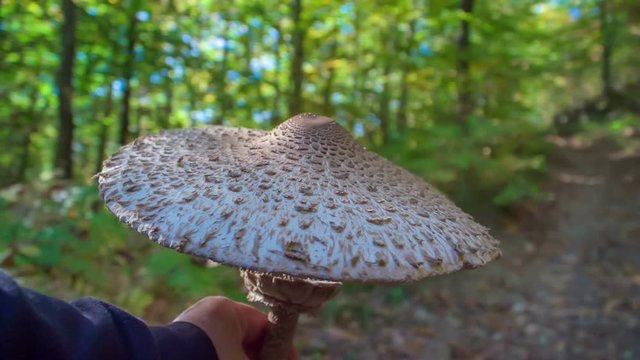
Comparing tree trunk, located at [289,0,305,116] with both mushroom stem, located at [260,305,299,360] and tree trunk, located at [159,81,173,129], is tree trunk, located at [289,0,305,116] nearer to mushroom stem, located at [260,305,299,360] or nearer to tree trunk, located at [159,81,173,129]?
tree trunk, located at [159,81,173,129]

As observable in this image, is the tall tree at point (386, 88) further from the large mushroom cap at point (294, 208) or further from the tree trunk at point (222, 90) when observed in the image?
the large mushroom cap at point (294, 208)

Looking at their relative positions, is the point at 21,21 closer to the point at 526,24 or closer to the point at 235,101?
the point at 235,101

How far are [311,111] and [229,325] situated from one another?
3.62 m

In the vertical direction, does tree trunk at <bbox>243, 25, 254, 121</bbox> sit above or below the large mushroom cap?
above

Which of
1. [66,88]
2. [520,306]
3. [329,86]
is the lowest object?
[520,306]

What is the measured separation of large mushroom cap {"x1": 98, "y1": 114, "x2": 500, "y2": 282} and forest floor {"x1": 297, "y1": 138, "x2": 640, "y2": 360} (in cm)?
313

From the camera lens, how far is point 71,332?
1434mm

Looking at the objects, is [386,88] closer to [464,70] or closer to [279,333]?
[464,70]

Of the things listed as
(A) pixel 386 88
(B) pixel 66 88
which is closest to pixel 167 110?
(B) pixel 66 88

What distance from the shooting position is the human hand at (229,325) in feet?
6.80

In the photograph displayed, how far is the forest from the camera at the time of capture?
3.97m

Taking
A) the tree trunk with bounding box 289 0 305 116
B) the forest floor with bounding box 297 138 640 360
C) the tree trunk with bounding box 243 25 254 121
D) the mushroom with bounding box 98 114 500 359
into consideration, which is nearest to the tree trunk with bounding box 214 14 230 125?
the tree trunk with bounding box 243 25 254 121

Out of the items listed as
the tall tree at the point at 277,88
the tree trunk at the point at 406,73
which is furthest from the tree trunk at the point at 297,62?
the tree trunk at the point at 406,73

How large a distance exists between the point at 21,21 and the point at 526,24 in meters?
7.61
